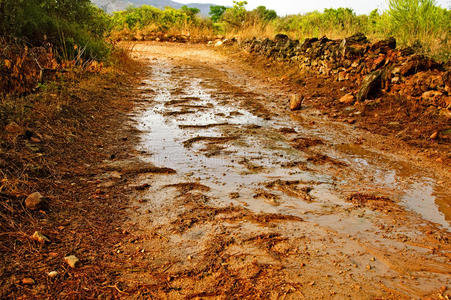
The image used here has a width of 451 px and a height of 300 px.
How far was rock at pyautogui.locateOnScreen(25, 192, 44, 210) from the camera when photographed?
251cm

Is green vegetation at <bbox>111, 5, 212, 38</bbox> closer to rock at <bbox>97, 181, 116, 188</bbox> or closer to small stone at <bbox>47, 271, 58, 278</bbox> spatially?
rock at <bbox>97, 181, 116, 188</bbox>

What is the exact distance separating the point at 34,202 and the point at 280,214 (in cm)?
188

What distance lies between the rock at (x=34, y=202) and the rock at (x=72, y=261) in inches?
26.0

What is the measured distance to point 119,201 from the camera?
2.85m

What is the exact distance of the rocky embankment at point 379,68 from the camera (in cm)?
483

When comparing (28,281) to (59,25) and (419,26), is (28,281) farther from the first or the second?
(419,26)

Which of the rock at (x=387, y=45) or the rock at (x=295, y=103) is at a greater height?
the rock at (x=387, y=45)

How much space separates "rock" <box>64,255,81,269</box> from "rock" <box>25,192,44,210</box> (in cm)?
66

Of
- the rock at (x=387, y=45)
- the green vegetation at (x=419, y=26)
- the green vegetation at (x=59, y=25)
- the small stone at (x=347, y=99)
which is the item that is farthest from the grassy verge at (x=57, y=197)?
the green vegetation at (x=419, y=26)

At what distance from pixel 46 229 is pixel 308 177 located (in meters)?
2.33

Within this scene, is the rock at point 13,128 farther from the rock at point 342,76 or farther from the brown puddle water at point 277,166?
the rock at point 342,76

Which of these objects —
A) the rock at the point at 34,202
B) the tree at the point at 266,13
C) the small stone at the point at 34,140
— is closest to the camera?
the rock at the point at 34,202

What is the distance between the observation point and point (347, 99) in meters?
5.98

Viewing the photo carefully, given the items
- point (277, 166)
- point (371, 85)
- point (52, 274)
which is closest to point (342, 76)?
point (371, 85)
